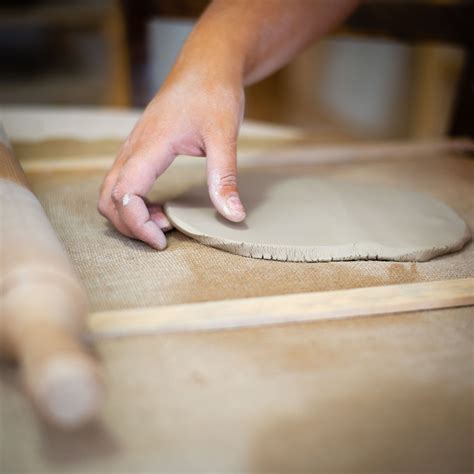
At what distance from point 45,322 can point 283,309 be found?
28 centimetres

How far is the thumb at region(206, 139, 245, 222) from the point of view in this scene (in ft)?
2.75

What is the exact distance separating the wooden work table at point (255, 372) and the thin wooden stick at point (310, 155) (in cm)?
28

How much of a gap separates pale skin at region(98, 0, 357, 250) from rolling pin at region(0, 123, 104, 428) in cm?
17

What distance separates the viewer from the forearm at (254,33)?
0.97 m

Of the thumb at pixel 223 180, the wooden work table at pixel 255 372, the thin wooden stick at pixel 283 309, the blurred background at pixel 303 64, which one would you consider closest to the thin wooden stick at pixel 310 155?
the blurred background at pixel 303 64

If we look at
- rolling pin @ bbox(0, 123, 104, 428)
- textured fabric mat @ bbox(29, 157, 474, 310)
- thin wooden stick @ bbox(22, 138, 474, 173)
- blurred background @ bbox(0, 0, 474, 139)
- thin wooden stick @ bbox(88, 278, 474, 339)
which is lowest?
blurred background @ bbox(0, 0, 474, 139)

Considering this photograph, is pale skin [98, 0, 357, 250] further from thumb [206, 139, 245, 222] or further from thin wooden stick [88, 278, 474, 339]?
thin wooden stick [88, 278, 474, 339]

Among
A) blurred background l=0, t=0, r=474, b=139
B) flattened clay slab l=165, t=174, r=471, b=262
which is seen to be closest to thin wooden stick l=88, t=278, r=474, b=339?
flattened clay slab l=165, t=174, r=471, b=262

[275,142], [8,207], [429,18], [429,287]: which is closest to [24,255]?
[8,207]

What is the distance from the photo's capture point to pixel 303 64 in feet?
11.5

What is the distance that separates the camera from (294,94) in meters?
3.58

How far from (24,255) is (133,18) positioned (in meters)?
1.62

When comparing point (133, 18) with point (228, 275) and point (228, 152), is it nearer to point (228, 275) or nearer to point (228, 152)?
point (228, 152)

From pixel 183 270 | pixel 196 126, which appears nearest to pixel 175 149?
pixel 196 126
